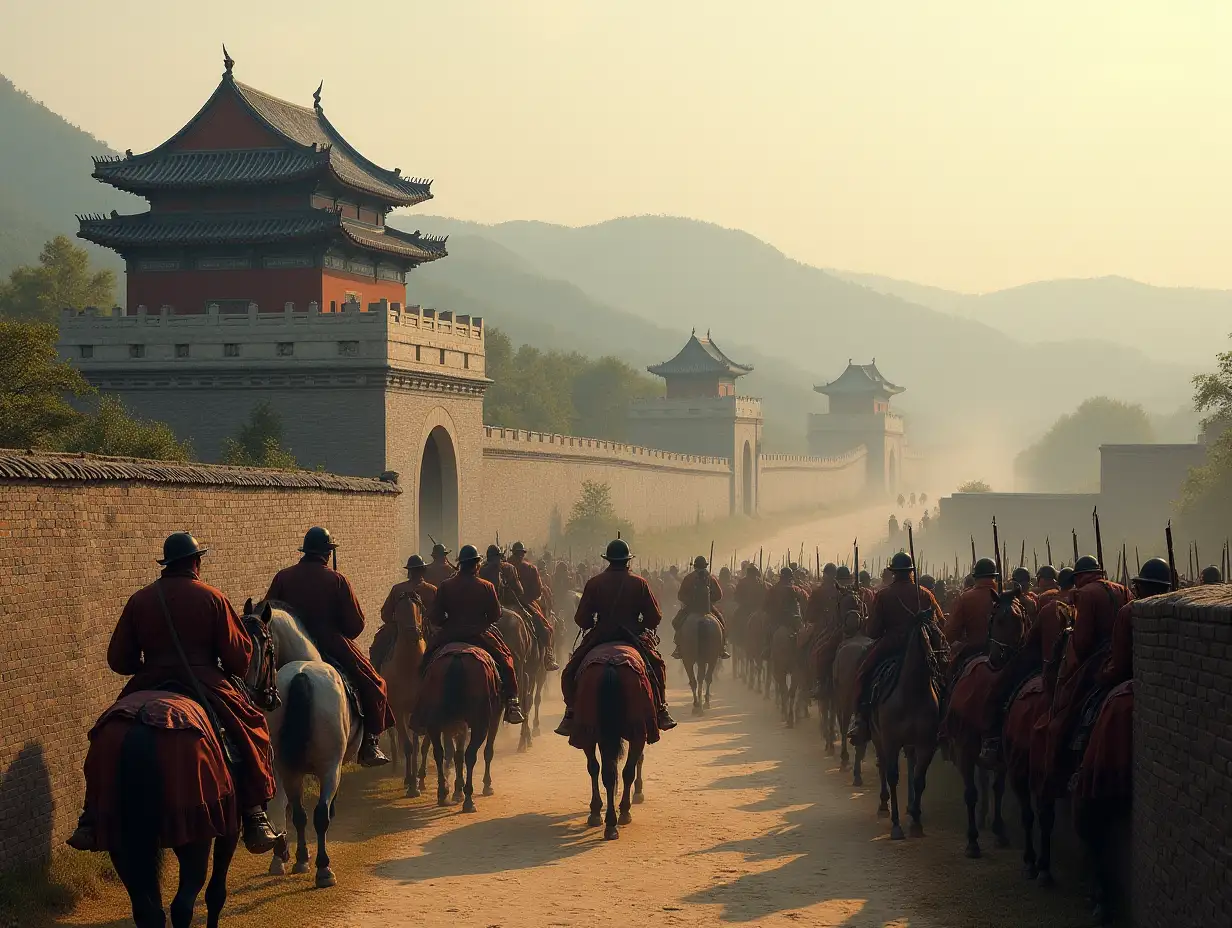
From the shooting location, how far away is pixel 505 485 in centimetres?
3966

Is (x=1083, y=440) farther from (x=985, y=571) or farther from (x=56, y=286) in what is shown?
(x=985, y=571)

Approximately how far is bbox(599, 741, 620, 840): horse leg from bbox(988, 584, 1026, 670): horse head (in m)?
3.06

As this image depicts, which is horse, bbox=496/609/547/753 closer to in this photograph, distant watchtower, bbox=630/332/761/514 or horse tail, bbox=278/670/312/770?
horse tail, bbox=278/670/312/770

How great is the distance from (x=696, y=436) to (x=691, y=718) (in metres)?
51.4

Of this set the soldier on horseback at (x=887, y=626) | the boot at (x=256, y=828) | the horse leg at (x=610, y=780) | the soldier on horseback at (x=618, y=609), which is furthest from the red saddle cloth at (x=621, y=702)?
the boot at (x=256, y=828)

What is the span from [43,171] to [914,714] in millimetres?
189928

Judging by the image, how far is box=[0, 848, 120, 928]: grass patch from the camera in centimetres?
887

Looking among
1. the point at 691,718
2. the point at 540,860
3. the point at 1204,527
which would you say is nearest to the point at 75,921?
the point at 540,860

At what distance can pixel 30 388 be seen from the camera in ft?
78.0

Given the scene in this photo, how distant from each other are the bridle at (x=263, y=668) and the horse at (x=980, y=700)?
512 centimetres

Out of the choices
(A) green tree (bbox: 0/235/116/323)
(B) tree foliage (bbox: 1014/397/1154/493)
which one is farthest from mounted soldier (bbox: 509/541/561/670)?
(B) tree foliage (bbox: 1014/397/1154/493)

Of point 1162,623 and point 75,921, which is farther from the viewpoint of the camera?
point 75,921

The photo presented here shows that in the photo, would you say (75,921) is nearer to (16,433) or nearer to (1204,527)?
(16,433)

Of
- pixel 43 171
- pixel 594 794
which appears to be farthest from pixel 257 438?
pixel 43 171
